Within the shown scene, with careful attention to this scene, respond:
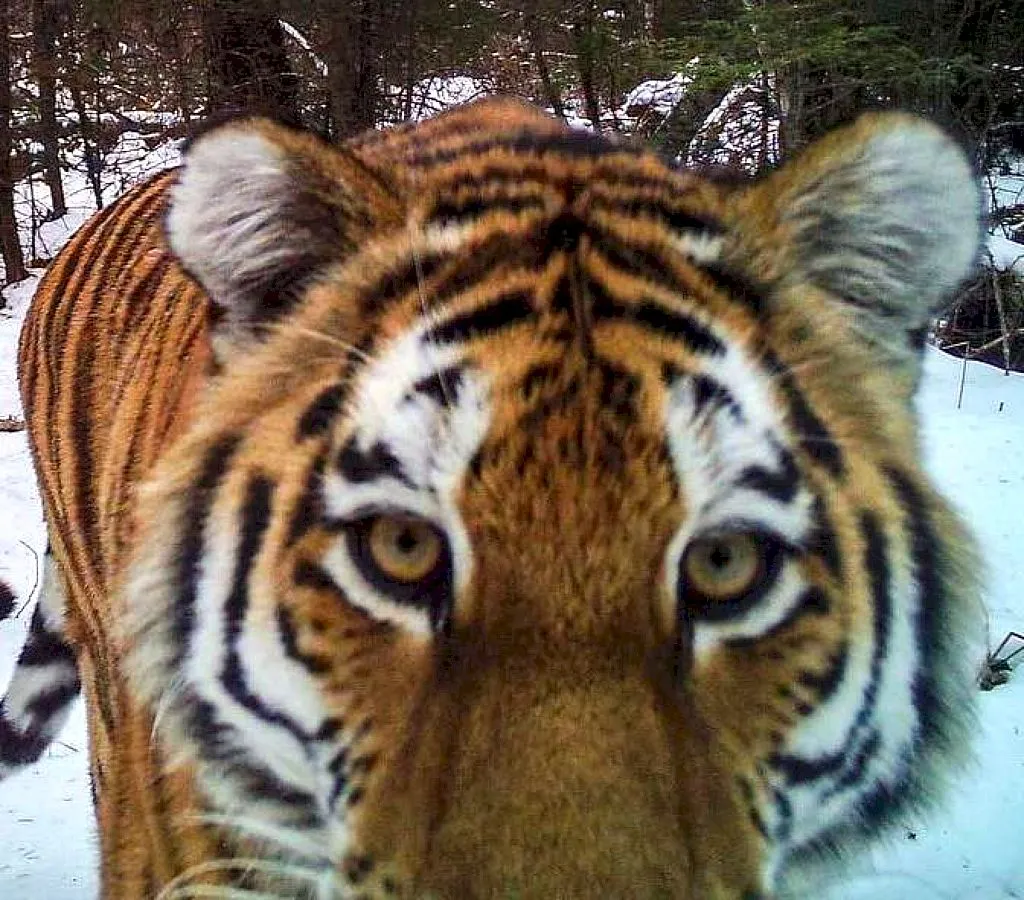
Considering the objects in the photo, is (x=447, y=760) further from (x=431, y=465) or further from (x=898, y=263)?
(x=898, y=263)

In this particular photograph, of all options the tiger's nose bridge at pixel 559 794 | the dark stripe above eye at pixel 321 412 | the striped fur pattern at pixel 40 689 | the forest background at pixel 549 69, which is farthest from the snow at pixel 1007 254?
the tiger's nose bridge at pixel 559 794

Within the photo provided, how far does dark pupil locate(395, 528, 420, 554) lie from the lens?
101 cm

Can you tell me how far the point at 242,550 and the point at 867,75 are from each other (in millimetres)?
5466

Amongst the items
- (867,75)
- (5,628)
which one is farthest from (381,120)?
(5,628)

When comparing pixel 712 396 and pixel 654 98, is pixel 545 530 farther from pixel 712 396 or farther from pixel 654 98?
pixel 654 98

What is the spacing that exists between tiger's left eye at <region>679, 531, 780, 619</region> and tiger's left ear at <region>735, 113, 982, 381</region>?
338 millimetres

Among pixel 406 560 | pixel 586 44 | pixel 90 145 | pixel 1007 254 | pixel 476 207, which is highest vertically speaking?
pixel 476 207

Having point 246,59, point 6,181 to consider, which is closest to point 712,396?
point 246,59

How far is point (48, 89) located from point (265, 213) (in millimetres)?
8745

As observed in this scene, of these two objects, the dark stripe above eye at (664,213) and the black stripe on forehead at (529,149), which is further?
the black stripe on forehead at (529,149)

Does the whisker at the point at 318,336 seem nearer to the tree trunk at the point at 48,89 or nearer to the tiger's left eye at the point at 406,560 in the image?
the tiger's left eye at the point at 406,560

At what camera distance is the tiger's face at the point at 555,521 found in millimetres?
931

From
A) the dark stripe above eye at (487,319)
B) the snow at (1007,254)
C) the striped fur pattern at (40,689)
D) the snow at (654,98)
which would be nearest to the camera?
the dark stripe above eye at (487,319)

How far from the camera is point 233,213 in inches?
47.1
